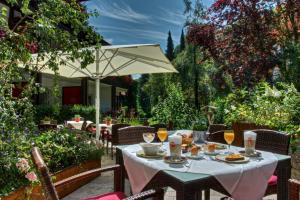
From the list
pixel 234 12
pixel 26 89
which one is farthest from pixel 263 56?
pixel 26 89

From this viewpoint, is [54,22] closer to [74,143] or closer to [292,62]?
[74,143]

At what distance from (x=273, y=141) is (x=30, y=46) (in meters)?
3.25

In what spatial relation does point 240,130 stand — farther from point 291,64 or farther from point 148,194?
point 148,194

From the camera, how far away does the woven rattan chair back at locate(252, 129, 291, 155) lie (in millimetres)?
3281

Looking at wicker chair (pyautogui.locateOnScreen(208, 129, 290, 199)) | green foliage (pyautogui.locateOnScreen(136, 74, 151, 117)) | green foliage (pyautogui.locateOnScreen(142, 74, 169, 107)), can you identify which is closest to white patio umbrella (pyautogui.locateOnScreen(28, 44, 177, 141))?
wicker chair (pyautogui.locateOnScreen(208, 129, 290, 199))

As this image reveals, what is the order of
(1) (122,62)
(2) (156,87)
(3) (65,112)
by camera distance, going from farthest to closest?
(2) (156,87) < (3) (65,112) < (1) (122,62)

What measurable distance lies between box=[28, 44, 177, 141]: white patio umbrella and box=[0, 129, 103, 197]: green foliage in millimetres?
1133

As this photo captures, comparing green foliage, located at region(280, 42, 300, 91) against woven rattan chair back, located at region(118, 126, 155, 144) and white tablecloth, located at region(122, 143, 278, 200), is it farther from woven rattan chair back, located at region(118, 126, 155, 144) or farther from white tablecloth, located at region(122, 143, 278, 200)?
white tablecloth, located at region(122, 143, 278, 200)

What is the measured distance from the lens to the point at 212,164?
2496mm

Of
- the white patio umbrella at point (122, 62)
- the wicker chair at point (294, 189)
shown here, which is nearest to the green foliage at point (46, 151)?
the white patio umbrella at point (122, 62)

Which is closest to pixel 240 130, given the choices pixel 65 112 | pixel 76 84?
pixel 65 112

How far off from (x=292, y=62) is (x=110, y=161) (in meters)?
5.56

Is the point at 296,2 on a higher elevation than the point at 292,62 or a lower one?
higher

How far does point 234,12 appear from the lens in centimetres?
977
